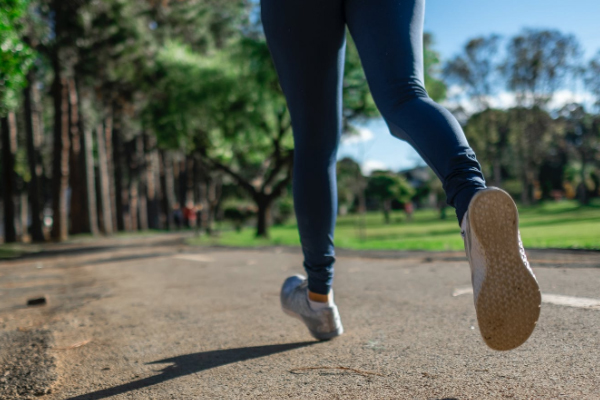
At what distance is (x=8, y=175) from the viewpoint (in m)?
20.2

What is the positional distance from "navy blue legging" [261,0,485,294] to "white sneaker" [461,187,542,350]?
7cm

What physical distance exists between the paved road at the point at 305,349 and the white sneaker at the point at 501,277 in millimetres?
173

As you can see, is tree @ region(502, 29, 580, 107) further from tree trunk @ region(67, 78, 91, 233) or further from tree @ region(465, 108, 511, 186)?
tree trunk @ region(67, 78, 91, 233)

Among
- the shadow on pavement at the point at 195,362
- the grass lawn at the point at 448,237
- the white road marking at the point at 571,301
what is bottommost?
the grass lawn at the point at 448,237

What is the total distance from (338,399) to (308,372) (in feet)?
0.86

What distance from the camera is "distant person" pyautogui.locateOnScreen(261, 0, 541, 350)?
125 centimetres

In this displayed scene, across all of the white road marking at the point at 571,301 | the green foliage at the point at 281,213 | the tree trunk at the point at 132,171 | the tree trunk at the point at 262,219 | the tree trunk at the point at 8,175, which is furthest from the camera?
the green foliage at the point at 281,213

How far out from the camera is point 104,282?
4.91 m

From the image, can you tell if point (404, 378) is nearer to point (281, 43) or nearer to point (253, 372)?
point (253, 372)

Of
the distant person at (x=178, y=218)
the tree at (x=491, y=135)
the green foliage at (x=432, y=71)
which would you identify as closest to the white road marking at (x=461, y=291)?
the green foliage at (x=432, y=71)

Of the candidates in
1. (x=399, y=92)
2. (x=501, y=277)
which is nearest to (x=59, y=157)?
(x=399, y=92)

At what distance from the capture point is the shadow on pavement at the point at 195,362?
5.04ft

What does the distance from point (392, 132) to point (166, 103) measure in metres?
17.0

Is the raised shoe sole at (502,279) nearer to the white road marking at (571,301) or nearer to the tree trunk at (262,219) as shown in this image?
the white road marking at (571,301)
